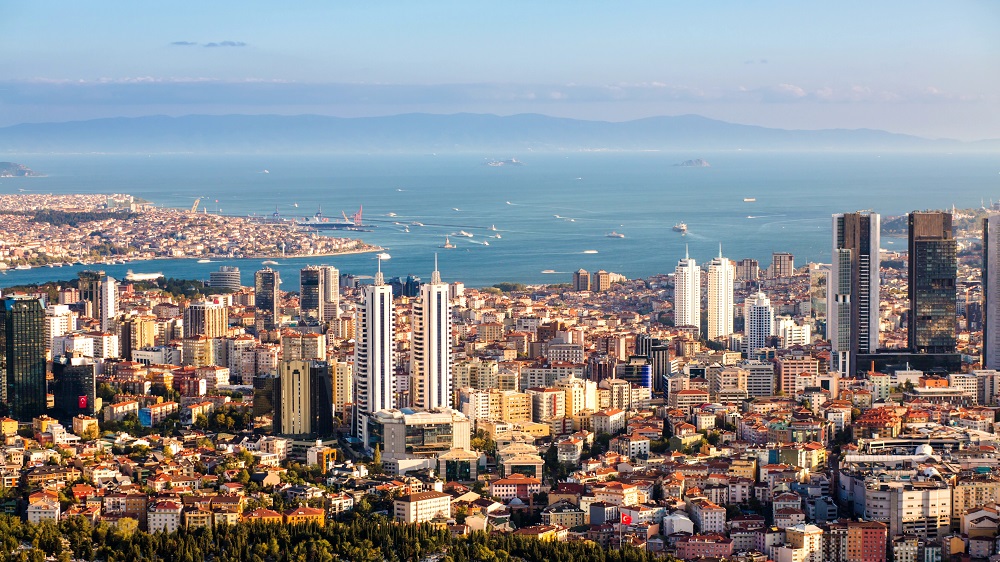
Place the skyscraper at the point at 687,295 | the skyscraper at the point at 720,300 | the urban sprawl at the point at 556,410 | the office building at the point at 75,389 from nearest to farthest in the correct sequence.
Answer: the urban sprawl at the point at 556,410 → the office building at the point at 75,389 → the skyscraper at the point at 720,300 → the skyscraper at the point at 687,295

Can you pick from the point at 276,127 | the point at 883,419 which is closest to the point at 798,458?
the point at 883,419

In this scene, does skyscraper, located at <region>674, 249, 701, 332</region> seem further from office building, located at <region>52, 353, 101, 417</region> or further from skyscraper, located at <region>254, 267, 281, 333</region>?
office building, located at <region>52, 353, 101, 417</region>

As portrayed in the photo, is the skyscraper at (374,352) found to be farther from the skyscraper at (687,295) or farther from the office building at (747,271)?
the office building at (747,271)

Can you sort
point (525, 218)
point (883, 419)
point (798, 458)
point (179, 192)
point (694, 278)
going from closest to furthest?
point (798, 458), point (883, 419), point (694, 278), point (525, 218), point (179, 192)

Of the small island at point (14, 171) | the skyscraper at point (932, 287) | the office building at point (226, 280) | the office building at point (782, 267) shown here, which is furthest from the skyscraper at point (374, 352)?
the small island at point (14, 171)

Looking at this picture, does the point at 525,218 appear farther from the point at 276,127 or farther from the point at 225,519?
the point at 276,127

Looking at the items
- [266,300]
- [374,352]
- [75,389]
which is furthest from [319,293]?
[374,352]
